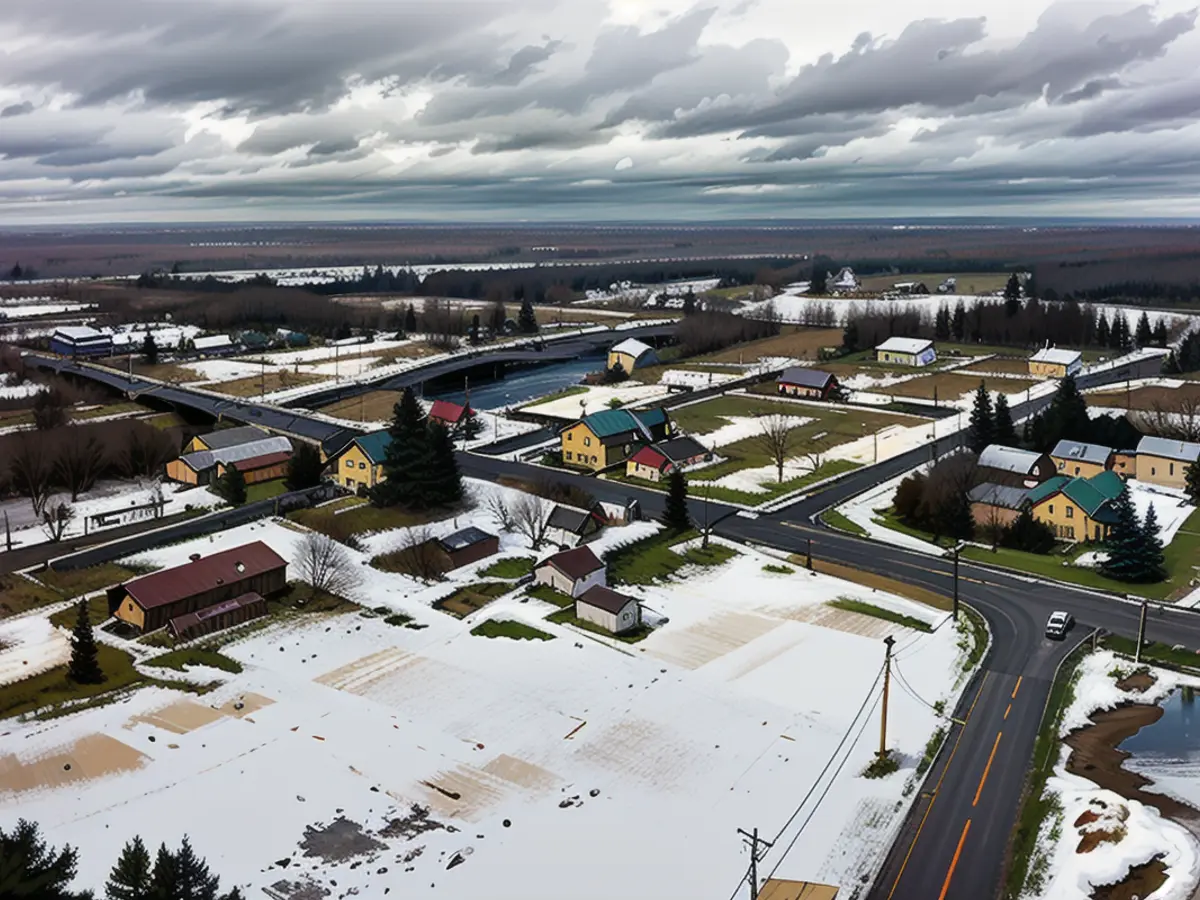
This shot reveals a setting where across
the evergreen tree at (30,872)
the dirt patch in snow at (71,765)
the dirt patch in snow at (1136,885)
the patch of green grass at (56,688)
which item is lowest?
the dirt patch in snow at (1136,885)

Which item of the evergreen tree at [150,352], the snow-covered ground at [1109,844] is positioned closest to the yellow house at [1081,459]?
the snow-covered ground at [1109,844]

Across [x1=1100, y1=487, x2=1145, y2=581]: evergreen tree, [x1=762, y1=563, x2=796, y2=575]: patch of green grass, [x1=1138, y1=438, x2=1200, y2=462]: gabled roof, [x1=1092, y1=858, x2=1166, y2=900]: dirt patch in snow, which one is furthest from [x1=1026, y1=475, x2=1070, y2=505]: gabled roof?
[x1=1092, y1=858, x2=1166, y2=900]: dirt patch in snow

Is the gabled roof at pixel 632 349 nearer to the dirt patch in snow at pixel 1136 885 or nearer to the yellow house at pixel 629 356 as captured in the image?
the yellow house at pixel 629 356

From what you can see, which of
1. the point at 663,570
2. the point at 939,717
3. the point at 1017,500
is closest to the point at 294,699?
the point at 663,570

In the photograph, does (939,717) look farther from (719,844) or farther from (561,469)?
(561,469)

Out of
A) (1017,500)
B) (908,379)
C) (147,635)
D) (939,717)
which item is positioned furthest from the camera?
(908,379)

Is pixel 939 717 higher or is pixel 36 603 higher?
pixel 36 603

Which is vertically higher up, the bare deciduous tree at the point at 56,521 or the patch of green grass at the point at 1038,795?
the bare deciduous tree at the point at 56,521
